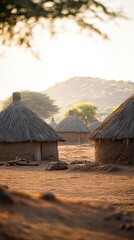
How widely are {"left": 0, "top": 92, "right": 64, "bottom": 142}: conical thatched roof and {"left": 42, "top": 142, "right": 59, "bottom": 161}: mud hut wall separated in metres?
0.46

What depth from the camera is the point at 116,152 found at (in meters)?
14.4

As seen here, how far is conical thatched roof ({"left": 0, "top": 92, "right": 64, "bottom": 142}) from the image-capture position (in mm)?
17203

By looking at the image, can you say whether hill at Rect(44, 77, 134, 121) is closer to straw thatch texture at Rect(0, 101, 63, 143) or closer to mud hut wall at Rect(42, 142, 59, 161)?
straw thatch texture at Rect(0, 101, 63, 143)

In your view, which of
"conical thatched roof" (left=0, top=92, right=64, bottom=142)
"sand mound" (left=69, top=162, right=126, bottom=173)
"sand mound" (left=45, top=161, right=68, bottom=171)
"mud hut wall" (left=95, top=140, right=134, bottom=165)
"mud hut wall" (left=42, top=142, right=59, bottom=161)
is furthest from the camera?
"mud hut wall" (left=42, top=142, right=59, bottom=161)

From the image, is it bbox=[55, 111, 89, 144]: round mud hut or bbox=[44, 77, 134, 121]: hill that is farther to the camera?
bbox=[44, 77, 134, 121]: hill

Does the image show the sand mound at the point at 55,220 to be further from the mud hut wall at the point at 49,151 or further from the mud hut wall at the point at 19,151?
the mud hut wall at the point at 49,151

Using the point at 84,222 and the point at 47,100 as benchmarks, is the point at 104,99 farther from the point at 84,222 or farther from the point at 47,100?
the point at 84,222

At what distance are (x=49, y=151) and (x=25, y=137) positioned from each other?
1.75 meters

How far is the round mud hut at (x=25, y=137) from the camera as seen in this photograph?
17.2 m

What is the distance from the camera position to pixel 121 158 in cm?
1409

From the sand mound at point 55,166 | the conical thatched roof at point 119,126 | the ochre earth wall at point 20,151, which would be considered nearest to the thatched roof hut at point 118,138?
the conical thatched roof at point 119,126

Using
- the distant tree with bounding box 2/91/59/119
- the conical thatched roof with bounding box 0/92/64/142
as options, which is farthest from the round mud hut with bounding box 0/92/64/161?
the distant tree with bounding box 2/91/59/119

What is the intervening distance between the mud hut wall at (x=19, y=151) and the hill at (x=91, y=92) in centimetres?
9153

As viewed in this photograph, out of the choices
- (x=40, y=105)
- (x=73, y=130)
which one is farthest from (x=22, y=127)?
(x=40, y=105)
